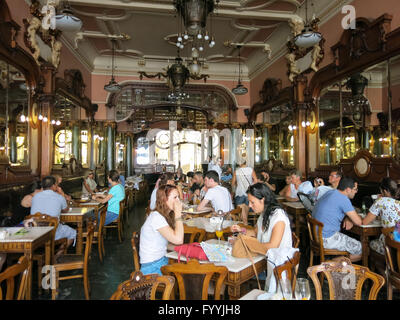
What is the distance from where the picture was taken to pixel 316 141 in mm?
7395

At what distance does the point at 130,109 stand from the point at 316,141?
25.1ft

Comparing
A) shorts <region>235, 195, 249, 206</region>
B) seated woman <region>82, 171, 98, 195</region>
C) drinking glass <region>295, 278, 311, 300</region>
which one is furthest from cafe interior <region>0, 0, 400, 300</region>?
shorts <region>235, 195, 249, 206</region>

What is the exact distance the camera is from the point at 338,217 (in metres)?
4.09

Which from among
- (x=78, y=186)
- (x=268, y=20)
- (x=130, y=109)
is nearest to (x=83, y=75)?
(x=130, y=109)

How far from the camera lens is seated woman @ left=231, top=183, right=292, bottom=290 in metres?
2.65

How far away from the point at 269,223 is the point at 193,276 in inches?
39.3

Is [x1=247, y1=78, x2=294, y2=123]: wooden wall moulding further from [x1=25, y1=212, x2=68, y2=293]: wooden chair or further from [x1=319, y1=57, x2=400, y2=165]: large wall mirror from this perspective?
[x1=25, y1=212, x2=68, y2=293]: wooden chair

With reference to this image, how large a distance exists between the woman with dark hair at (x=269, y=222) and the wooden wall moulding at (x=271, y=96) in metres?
5.97

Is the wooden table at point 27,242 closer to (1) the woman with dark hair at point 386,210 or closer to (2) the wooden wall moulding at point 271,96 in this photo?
(1) the woman with dark hair at point 386,210

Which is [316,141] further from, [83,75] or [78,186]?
[83,75]

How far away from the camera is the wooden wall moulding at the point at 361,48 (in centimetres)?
503

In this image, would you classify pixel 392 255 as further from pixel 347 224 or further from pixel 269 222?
pixel 269 222

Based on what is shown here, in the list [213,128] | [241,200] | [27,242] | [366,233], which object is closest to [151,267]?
[27,242]

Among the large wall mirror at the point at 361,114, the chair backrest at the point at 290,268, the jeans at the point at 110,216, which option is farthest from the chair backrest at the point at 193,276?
the large wall mirror at the point at 361,114
